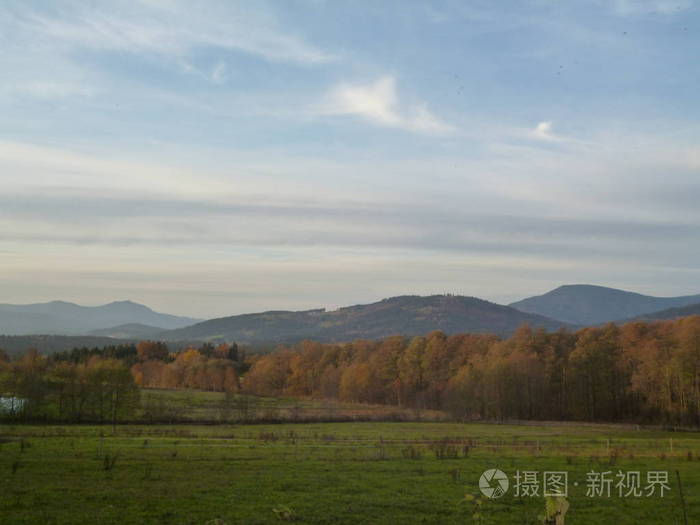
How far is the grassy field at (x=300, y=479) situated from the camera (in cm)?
2052

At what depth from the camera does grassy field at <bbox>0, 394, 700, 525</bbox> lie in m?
20.5

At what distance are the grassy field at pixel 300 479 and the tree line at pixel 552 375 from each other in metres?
32.1

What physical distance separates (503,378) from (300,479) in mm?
64358

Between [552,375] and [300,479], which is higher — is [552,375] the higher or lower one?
the lower one

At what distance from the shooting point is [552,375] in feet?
295

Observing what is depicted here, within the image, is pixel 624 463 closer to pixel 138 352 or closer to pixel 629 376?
pixel 629 376

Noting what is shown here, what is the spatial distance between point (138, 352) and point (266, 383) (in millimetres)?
53746
